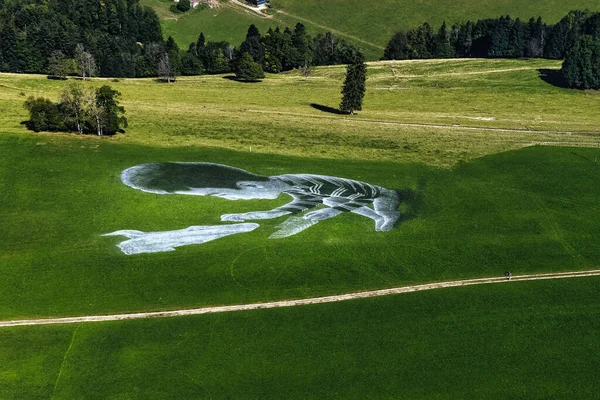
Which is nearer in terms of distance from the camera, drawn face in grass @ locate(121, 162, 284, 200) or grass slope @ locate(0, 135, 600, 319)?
grass slope @ locate(0, 135, 600, 319)

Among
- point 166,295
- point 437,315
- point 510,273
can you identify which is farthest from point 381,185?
point 166,295

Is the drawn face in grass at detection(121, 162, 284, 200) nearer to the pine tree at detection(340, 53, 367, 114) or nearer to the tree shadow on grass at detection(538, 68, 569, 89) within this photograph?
the pine tree at detection(340, 53, 367, 114)

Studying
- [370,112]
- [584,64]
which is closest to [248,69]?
[370,112]

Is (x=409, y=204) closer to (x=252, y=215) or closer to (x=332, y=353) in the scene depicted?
(x=252, y=215)

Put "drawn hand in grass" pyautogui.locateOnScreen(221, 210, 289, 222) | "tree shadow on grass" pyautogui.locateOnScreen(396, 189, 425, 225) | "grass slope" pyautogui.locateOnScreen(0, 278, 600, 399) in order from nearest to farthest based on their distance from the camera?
"grass slope" pyautogui.locateOnScreen(0, 278, 600, 399)
"drawn hand in grass" pyautogui.locateOnScreen(221, 210, 289, 222)
"tree shadow on grass" pyautogui.locateOnScreen(396, 189, 425, 225)

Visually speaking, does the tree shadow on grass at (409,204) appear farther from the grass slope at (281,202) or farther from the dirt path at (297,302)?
the dirt path at (297,302)

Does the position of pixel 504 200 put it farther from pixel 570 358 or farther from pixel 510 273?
pixel 570 358

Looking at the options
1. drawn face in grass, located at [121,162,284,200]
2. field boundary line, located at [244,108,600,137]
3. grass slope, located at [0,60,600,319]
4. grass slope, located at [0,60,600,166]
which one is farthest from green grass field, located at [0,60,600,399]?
drawn face in grass, located at [121,162,284,200]

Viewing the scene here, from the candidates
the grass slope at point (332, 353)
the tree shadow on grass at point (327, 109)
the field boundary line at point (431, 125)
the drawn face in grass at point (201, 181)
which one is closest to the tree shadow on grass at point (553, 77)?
the field boundary line at point (431, 125)
